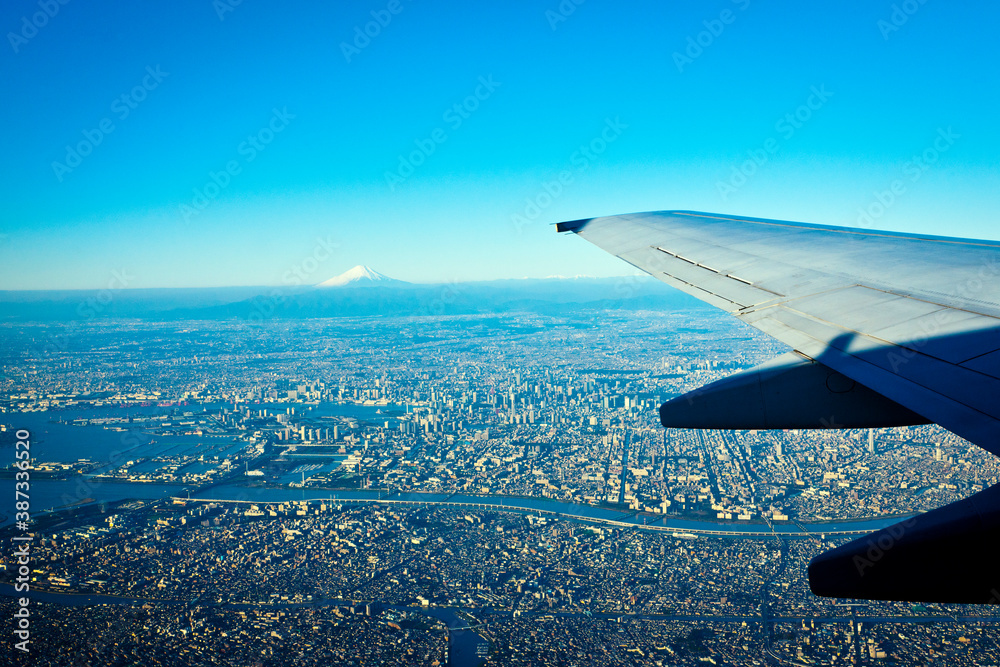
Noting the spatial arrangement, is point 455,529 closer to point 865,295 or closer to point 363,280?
point 865,295

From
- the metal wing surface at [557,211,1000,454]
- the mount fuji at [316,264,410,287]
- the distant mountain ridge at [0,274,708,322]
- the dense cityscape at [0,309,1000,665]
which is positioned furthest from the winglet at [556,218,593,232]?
the mount fuji at [316,264,410,287]

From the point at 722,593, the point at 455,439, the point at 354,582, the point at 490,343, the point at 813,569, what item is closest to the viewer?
the point at 813,569

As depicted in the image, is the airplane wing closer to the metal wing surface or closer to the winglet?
the metal wing surface

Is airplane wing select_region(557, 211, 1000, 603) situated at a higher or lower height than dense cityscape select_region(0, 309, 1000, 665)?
higher

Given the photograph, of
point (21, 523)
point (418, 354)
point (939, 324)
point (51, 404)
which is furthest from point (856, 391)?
point (418, 354)

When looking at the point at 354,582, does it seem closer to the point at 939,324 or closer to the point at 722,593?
the point at 722,593

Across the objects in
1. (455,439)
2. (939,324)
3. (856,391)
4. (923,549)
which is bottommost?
(455,439)
